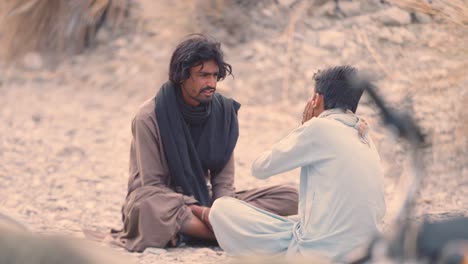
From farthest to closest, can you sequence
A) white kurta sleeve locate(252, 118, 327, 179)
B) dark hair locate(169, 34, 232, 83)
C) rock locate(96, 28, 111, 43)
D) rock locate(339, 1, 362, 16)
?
rock locate(96, 28, 111, 43)
rock locate(339, 1, 362, 16)
dark hair locate(169, 34, 232, 83)
white kurta sleeve locate(252, 118, 327, 179)

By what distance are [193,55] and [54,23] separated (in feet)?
19.2

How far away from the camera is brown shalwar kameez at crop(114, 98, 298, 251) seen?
17.0 feet

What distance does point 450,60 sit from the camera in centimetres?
679

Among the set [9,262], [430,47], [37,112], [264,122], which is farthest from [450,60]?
[9,262]

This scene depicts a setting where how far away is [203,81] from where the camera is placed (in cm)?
521

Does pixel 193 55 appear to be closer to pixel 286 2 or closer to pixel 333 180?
pixel 333 180

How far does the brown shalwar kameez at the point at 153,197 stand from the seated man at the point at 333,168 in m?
0.79

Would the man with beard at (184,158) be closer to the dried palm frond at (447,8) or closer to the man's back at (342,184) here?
the man's back at (342,184)

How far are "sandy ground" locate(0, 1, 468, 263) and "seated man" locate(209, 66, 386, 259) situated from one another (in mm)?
674

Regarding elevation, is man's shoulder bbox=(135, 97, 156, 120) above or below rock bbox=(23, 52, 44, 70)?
above

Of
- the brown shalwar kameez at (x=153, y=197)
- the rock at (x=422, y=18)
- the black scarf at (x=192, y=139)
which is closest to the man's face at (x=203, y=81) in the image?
the black scarf at (x=192, y=139)

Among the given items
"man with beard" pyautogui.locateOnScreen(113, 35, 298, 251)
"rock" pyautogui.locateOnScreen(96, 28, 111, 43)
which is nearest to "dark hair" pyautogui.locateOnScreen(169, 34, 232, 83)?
"man with beard" pyautogui.locateOnScreen(113, 35, 298, 251)

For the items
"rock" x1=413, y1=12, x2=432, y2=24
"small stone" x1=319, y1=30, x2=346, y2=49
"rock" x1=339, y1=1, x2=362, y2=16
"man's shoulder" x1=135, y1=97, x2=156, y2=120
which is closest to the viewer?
"man's shoulder" x1=135, y1=97, x2=156, y2=120

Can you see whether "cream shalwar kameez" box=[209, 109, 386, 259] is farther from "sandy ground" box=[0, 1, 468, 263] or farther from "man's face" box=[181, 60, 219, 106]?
"man's face" box=[181, 60, 219, 106]
